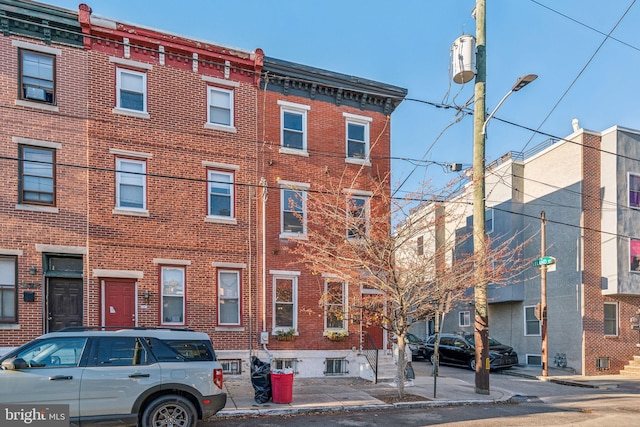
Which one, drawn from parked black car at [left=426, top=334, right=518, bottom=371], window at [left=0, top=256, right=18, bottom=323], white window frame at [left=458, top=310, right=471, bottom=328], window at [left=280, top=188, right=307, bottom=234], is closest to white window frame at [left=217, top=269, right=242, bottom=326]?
window at [left=280, top=188, right=307, bottom=234]

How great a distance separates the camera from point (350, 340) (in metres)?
15.9

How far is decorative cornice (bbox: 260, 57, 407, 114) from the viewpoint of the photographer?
620 inches

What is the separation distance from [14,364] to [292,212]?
9617mm

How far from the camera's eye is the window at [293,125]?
52.3 feet

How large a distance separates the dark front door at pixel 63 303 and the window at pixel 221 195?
440 centimetres

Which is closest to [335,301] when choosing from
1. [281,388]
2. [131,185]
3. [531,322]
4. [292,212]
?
[292,212]

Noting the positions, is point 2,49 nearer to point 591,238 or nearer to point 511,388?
point 511,388

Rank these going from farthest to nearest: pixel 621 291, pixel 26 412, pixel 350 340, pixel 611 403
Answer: pixel 621 291 → pixel 350 340 → pixel 611 403 → pixel 26 412

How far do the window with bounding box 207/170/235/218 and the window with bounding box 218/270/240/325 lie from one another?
1.91 metres

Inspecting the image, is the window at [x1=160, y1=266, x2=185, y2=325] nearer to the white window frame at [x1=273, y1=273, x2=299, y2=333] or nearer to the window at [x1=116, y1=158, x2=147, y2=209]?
the window at [x1=116, y1=158, x2=147, y2=209]

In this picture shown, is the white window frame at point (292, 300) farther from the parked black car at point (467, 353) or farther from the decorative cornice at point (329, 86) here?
the parked black car at point (467, 353)

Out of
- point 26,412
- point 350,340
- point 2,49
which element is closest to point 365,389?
point 350,340

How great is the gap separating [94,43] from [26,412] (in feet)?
34.8

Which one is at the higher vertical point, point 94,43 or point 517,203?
point 94,43
